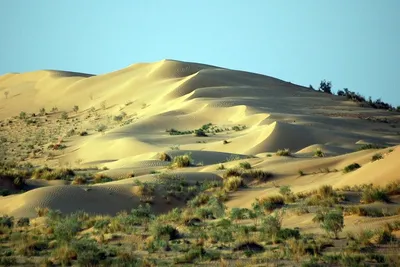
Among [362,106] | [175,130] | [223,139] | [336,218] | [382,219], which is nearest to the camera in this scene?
[336,218]

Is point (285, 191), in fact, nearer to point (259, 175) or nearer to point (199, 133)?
point (259, 175)

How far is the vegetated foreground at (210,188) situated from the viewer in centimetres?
1390

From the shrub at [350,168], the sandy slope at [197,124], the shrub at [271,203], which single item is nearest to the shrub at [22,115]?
the sandy slope at [197,124]

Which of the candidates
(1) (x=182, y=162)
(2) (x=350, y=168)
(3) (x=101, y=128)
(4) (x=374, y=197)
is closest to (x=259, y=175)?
(2) (x=350, y=168)

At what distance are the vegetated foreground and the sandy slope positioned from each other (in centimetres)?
12

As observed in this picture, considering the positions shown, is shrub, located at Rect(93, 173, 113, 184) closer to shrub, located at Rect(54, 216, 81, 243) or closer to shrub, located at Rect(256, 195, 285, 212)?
shrub, located at Rect(256, 195, 285, 212)

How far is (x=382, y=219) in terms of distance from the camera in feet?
51.6

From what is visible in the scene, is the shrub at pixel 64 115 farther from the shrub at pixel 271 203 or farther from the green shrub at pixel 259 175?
the shrub at pixel 271 203

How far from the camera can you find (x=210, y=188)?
2428 cm

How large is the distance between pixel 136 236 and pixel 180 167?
567 inches

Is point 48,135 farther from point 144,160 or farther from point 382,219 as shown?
point 382,219

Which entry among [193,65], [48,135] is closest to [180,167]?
[48,135]

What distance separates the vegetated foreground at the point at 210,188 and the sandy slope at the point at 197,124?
0.12 m

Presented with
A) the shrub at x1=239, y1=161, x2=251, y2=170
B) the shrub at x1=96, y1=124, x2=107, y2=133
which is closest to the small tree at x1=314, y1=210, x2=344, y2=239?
the shrub at x1=239, y1=161, x2=251, y2=170
